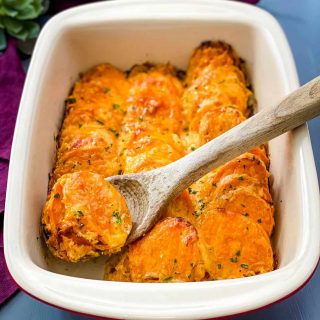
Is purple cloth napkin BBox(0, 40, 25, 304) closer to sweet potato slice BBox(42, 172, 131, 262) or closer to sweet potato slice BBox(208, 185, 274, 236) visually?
sweet potato slice BBox(42, 172, 131, 262)

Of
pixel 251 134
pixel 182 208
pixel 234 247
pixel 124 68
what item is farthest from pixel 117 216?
pixel 124 68

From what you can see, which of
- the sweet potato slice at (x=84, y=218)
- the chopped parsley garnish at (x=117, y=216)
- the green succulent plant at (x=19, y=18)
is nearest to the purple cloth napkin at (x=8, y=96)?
the green succulent plant at (x=19, y=18)

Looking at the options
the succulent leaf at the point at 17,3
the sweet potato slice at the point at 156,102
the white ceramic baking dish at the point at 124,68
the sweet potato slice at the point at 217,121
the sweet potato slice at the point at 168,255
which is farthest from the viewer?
the succulent leaf at the point at 17,3

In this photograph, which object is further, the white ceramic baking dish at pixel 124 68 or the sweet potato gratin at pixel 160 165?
the sweet potato gratin at pixel 160 165

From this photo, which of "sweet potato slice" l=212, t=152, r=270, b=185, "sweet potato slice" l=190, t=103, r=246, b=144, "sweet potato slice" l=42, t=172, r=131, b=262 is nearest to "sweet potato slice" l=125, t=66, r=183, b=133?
"sweet potato slice" l=190, t=103, r=246, b=144

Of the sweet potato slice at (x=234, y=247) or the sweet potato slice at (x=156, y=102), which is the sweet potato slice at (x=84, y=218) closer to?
the sweet potato slice at (x=234, y=247)

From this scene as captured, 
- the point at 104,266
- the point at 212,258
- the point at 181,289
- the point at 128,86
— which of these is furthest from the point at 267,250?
the point at 128,86

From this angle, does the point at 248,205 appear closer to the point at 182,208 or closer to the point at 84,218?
the point at 182,208

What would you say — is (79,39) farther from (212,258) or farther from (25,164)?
(212,258)
